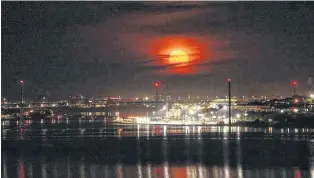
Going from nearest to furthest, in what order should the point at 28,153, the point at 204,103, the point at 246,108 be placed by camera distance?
the point at 28,153 → the point at 246,108 → the point at 204,103

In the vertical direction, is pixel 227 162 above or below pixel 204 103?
below

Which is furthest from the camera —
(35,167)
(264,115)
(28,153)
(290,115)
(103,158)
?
(264,115)

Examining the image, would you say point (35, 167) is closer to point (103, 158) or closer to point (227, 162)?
point (103, 158)

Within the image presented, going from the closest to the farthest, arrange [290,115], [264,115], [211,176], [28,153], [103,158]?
[211,176], [103,158], [28,153], [290,115], [264,115]

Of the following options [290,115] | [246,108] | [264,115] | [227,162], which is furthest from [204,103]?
[227,162]

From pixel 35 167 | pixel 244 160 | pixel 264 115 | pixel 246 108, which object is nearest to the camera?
pixel 35 167

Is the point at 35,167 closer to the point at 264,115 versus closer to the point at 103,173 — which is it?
the point at 103,173

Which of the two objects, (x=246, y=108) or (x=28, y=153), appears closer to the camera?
(x=28, y=153)

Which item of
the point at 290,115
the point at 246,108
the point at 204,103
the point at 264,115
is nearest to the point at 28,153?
the point at 290,115

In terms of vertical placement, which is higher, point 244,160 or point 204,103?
point 204,103

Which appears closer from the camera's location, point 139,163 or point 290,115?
point 139,163
